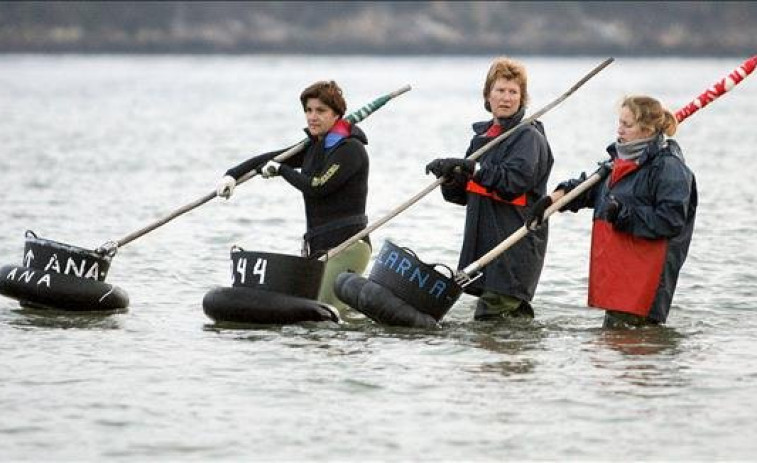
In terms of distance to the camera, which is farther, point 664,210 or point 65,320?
point 65,320

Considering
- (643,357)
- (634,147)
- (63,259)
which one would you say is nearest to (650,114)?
(634,147)

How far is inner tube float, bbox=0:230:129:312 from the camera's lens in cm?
1170

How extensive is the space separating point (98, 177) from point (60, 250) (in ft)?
49.5

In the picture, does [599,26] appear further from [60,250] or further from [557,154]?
[60,250]

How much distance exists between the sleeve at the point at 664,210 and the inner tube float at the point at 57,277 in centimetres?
343

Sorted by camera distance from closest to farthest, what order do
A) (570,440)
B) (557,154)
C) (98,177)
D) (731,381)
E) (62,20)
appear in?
(570,440) < (731,381) < (98,177) < (557,154) < (62,20)

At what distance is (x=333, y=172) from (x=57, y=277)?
1.89 m

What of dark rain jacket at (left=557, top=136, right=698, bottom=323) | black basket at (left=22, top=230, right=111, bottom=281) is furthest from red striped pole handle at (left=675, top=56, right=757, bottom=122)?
black basket at (left=22, top=230, right=111, bottom=281)

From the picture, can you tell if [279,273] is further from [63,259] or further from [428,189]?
[63,259]

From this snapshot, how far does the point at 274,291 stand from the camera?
11.2 m

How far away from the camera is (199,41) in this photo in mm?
147375

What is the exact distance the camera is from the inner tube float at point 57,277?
11.7 m

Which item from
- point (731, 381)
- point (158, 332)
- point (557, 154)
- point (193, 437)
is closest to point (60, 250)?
point (158, 332)

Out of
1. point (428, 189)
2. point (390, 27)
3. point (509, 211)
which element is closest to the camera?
point (509, 211)
